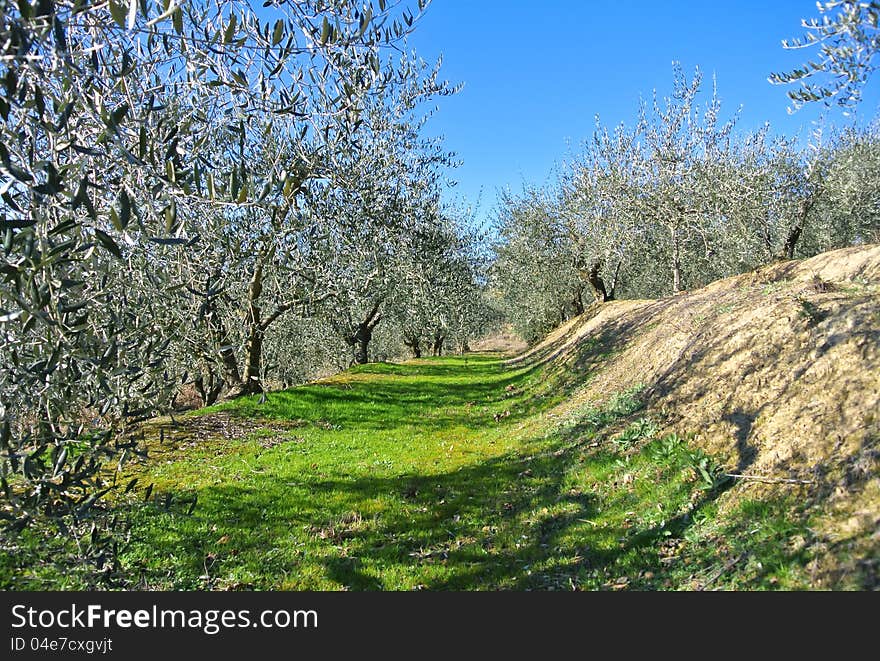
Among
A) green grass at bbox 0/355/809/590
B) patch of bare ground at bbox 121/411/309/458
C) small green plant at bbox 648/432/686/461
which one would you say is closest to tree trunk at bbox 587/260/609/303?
green grass at bbox 0/355/809/590

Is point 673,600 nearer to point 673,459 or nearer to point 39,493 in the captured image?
point 673,459

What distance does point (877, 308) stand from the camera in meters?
6.19

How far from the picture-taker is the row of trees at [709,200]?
17.7m

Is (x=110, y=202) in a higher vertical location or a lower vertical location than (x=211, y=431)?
higher

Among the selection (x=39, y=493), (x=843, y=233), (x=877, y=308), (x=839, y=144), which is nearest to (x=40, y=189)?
(x=39, y=493)

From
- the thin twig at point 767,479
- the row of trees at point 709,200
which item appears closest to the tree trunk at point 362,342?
the row of trees at point 709,200

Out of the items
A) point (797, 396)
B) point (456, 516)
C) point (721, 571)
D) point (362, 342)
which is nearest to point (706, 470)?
Answer: point (797, 396)

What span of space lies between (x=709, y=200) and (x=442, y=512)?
15342 mm

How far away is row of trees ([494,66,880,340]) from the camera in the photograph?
58.0 feet

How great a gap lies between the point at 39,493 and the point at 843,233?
92.2ft

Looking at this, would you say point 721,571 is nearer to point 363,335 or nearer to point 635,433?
point 635,433

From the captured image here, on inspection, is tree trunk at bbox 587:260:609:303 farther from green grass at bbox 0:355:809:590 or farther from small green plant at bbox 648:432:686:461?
small green plant at bbox 648:432:686:461

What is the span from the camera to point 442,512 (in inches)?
289

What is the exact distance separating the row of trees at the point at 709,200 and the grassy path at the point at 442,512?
10.7 metres
